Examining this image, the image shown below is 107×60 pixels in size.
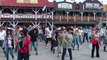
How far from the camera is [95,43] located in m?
18.0

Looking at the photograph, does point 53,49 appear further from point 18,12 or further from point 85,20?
point 85,20

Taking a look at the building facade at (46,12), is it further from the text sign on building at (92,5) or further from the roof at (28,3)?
the text sign on building at (92,5)

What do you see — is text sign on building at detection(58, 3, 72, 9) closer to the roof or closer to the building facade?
the building facade

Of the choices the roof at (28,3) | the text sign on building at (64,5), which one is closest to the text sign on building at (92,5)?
the text sign on building at (64,5)

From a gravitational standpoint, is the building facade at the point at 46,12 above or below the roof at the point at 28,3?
below

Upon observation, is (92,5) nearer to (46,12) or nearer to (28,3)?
(28,3)

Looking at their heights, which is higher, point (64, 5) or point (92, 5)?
point (64, 5)

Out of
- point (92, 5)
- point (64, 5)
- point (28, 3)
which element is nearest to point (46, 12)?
point (28, 3)

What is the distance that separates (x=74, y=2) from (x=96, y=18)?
17.4 feet

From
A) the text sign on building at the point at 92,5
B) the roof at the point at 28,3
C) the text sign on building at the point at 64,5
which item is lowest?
the text sign on building at the point at 92,5

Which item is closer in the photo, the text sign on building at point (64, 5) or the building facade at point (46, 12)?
the building facade at point (46, 12)

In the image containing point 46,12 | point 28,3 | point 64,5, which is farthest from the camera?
point 64,5

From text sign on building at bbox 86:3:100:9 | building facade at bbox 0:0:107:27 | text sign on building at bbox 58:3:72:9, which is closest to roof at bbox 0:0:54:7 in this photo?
building facade at bbox 0:0:107:27

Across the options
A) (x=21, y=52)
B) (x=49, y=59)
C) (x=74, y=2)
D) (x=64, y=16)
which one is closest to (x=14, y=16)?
(x=64, y=16)
